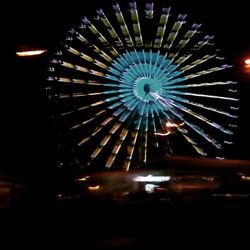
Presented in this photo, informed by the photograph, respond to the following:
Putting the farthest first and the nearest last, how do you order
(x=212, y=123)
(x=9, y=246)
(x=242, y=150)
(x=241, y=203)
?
(x=242, y=150), (x=212, y=123), (x=241, y=203), (x=9, y=246)

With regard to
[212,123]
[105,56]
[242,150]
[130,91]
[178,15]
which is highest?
[178,15]

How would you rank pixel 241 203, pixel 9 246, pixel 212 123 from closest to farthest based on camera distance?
pixel 9 246, pixel 241 203, pixel 212 123

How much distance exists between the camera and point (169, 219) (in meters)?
4.79

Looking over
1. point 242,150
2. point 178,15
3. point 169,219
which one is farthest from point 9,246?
point 242,150

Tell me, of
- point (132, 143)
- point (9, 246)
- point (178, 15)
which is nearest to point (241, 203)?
point (9, 246)

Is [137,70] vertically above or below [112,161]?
above

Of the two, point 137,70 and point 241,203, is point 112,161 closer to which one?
point 137,70

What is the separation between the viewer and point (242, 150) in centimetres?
2997

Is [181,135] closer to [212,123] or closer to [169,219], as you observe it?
[212,123]

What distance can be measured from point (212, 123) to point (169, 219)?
1942 cm

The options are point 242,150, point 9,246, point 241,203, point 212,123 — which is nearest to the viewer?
point 9,246

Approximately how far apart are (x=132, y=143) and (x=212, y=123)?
3695 millimetres

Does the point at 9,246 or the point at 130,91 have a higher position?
the point at 130,91

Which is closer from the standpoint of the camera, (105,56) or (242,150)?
(105,56)
